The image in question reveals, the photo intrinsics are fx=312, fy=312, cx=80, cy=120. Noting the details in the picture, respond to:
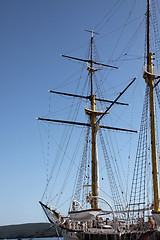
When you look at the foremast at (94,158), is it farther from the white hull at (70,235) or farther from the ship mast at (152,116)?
the ship mast at (152,116)

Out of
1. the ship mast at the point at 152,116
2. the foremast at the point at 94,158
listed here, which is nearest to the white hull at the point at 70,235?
the foremast at the point at 94,158

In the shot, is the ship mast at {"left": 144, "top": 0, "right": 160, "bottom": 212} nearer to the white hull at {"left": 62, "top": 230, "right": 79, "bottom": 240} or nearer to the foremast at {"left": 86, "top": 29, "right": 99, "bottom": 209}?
the white hull at {"left": 62, "top": 230, "right": 79, "bottom": 240}

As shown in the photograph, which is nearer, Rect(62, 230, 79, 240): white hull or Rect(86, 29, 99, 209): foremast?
Rect(62, 230, 79, 240): white hull

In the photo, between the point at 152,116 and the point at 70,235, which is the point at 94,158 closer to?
the point at 70,235

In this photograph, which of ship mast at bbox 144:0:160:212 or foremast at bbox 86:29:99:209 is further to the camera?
foremast at bbox 86:29:99:209

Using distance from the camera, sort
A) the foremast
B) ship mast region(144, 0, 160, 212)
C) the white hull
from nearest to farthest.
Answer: ship mast region(144, 0, 160, 212) → the white hull → the foremast

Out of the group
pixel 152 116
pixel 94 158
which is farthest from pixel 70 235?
pixel 152 116

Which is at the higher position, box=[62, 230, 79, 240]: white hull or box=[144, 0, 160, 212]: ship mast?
box=[144, 0, 160, 212]: ship mast

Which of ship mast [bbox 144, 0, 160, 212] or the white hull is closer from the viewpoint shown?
ship mast [bbox 144, 0, 160, 212]

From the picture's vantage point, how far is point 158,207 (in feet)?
71.9

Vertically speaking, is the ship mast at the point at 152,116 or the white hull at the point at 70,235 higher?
the ship mast at the point at 152,116

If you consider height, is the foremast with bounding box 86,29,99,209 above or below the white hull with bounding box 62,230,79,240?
above

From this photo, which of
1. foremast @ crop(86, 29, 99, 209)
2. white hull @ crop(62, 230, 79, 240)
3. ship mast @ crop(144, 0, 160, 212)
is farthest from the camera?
foremast @ crop(86, 29, 99, 209)

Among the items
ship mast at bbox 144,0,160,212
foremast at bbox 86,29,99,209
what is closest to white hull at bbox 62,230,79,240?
foremast at bbox 86,29,99,209
